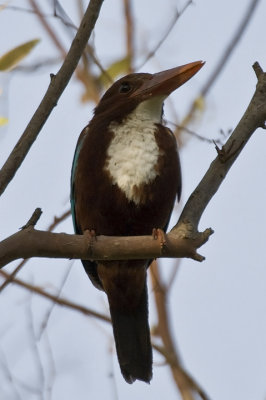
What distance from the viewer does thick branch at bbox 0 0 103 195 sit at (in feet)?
9.81

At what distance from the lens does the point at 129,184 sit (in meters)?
3.71

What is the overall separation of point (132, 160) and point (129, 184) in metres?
0.13

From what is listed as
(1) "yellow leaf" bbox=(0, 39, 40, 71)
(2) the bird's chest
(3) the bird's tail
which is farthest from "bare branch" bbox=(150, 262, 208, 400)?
(1) "yellow leaf" bbox=(0, 39, 40, 71)

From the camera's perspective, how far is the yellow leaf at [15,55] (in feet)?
13.1

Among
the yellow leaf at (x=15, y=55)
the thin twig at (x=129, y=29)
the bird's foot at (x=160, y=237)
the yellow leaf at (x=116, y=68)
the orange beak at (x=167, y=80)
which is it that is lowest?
the bird's foot at (x=160, y=237)

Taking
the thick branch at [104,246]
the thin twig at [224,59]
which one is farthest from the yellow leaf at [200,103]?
the thick branch at [104,246]

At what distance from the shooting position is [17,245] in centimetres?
283

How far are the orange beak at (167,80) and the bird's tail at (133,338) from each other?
43.2 inches

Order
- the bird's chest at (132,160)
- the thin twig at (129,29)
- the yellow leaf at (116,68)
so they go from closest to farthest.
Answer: the bird's chest at (132,160) < the yellow leaf at (116,68) < the thin twig at (129,29)

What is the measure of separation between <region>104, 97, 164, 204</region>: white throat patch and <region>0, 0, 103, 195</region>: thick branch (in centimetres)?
68

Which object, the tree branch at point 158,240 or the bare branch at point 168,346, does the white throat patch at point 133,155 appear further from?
the bare branch at point 168,346

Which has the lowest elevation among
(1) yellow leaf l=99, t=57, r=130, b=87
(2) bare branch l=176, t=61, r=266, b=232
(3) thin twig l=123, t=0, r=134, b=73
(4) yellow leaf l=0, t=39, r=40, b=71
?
(2) bare branch l=176, t=61, r=266, b=232

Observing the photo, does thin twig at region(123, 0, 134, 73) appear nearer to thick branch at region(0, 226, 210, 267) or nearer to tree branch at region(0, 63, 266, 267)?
tree branch at region(0, 63, 266, 267)

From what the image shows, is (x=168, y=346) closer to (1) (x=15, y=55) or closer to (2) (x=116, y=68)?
(2) (x=116, y=68)
